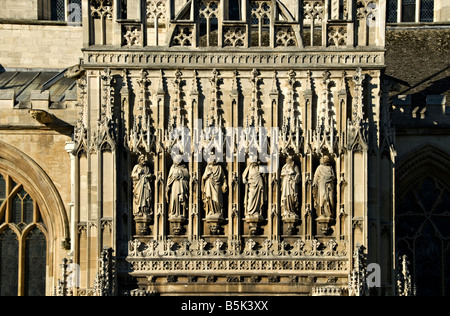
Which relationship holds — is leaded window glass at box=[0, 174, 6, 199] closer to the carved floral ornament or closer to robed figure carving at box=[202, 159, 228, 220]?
the carved floral ornament

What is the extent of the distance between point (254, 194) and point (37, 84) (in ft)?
27.1

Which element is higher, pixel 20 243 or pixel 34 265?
pixel 20 243

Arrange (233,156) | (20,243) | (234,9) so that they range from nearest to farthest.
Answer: (233,156), (20,243), (234,9)

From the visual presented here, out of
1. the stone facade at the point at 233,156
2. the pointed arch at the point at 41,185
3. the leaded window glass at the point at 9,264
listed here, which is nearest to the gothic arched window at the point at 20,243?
the leaded window glass at the point at 9,264

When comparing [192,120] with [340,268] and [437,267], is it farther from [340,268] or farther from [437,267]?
[437,267]

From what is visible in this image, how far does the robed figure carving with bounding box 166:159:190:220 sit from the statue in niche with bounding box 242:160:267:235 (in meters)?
1.20

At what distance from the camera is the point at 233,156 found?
1254 inches

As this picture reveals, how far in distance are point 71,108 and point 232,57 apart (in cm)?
467

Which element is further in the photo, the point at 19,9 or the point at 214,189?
the point at 19,9

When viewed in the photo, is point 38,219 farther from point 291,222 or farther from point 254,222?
point 291,222

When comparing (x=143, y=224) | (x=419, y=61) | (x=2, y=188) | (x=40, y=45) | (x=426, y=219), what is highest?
(x=40, y=45)

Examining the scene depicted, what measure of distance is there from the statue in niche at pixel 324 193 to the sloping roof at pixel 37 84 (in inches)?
264

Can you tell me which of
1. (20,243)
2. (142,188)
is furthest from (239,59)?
(20,243)

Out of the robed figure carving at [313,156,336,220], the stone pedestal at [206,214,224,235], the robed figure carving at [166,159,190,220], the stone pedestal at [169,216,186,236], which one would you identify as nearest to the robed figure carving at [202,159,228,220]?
the stone pedestal at [206,214,224,235]
